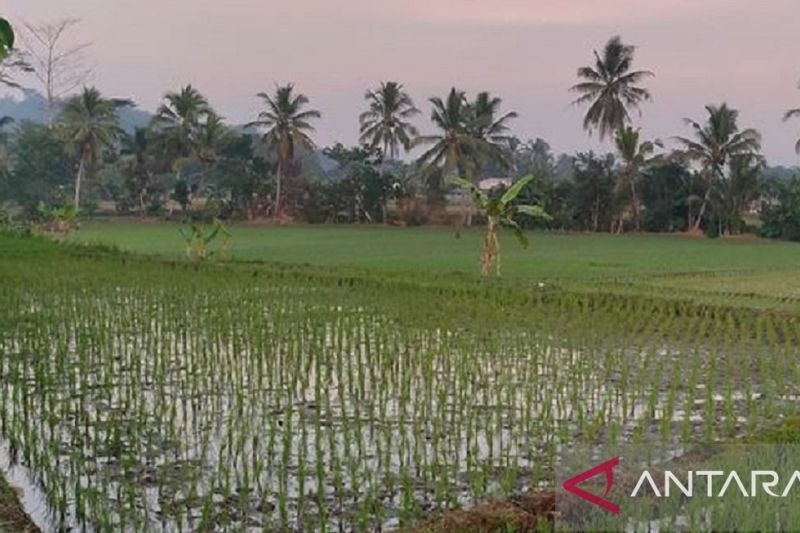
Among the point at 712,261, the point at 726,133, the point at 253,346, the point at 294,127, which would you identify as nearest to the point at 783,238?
the point at 726,133

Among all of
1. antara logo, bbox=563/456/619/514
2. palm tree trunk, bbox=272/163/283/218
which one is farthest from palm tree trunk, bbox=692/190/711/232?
antara logo, bbox=563/456/619/514

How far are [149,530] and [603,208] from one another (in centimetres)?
2921

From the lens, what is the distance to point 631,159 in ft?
98.8

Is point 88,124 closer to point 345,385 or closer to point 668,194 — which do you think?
point 668,194

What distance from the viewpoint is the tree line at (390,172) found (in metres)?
29.7

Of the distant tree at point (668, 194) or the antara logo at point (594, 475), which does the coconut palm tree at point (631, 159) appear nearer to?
the distant tree at point (668, 194)

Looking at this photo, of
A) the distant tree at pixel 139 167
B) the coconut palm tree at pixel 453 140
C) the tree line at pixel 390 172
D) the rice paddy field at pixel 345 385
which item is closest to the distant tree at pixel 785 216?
the tree line at pixel 390 172

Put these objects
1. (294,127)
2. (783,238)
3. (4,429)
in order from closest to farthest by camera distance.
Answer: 1. (4,429)
2. (783,238)
3. (294,127)

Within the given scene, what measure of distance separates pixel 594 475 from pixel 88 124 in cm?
3170

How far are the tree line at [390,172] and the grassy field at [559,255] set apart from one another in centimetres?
204

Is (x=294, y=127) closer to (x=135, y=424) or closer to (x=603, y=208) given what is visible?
(x=603, y=208)

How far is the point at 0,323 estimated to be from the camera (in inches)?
345

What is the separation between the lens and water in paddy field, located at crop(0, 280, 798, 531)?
3.94 m

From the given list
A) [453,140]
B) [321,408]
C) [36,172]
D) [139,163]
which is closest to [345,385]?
[321,408]
